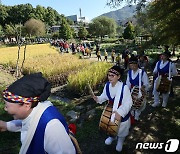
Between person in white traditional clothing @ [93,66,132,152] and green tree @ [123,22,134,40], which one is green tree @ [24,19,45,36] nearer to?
green tree @ [123,22,134,40]

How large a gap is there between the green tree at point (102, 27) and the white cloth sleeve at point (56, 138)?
61.9 metres

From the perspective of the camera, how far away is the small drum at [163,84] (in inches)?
248

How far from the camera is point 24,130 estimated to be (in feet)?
6.82

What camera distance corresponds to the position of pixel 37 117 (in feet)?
6.40

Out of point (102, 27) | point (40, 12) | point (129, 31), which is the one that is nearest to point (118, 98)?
point (129, 31)

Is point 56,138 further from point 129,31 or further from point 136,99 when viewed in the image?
point 129,31

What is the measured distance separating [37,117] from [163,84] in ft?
16.5

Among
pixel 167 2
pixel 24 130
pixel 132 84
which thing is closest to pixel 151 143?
pixel 132 84

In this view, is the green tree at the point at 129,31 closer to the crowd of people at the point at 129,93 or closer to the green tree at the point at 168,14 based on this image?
the green tree at the point at 168,14

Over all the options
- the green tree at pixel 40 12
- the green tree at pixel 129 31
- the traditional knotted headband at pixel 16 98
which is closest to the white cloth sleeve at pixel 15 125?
the traditional knotted headband at pixel 16 98

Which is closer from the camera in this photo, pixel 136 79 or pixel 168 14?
pixel 136 79

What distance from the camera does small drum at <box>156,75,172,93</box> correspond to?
248 inches

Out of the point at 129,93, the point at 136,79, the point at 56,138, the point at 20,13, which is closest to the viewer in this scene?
the point at 56,138

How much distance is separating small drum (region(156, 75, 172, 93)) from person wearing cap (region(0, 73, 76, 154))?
15.9 ft
